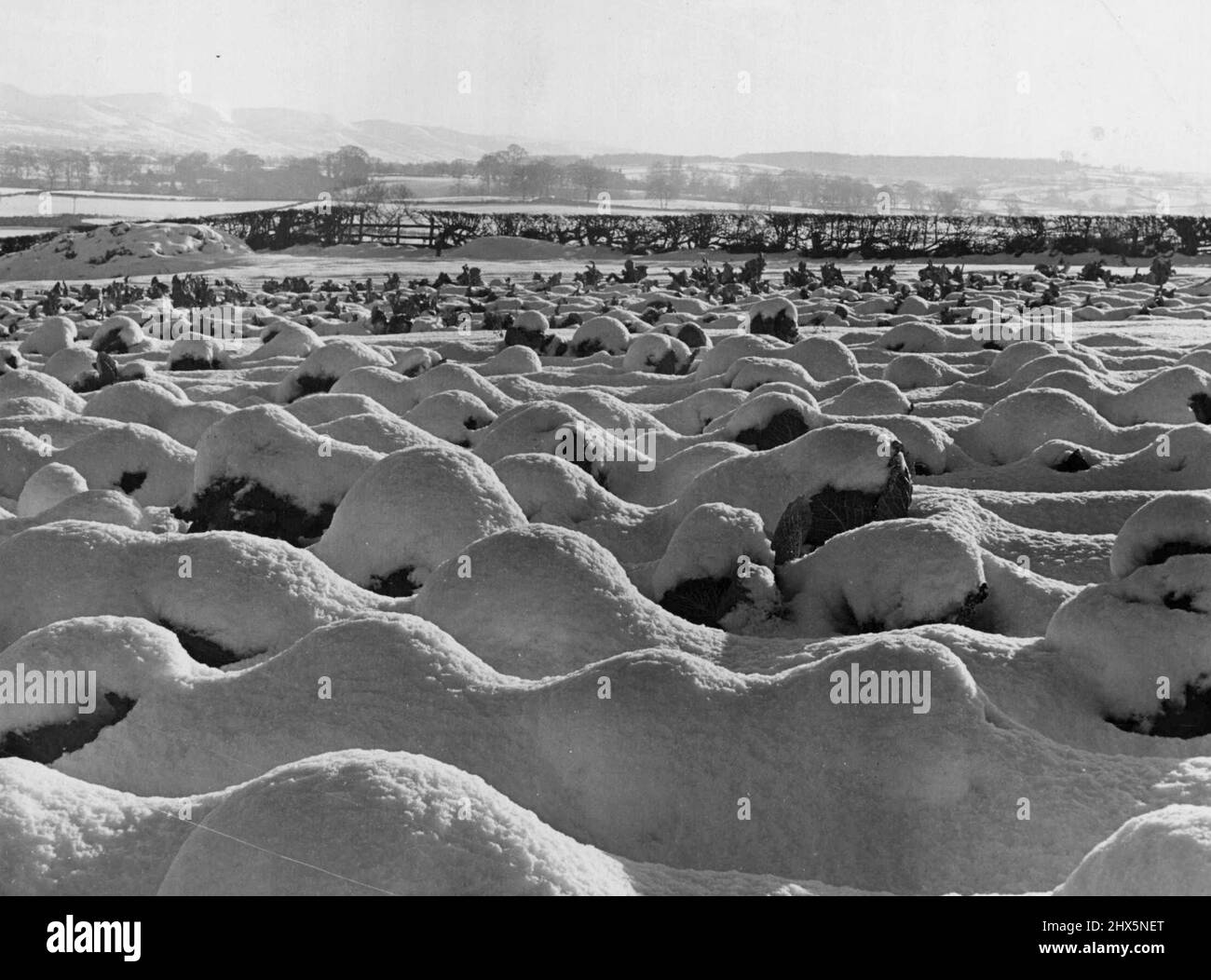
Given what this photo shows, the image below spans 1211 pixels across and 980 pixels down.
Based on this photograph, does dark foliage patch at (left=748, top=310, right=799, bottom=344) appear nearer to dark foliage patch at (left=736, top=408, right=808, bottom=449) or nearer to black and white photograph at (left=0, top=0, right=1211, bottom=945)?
black and white photograph at (left=0, top=0, right=1211, bottom=945)

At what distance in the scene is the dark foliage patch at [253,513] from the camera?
4.76 m

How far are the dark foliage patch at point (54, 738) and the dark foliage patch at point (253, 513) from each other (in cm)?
209

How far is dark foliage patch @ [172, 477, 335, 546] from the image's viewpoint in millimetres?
4762

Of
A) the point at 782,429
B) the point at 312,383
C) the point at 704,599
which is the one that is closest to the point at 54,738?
the point at 704,599

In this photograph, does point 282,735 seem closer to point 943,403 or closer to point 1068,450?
point 1068,450

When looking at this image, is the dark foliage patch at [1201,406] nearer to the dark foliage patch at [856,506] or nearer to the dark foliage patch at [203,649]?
the dark foliage patch at [856,506]

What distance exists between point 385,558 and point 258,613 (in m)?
0.71

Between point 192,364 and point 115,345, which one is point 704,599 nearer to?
point 192,364

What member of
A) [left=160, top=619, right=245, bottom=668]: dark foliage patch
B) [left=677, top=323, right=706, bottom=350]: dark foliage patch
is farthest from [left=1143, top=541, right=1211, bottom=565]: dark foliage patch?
[left=677, top=323, right=706, bottom=350]: dark foliage patch

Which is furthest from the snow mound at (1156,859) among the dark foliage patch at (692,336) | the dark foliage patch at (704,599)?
the dark foliage patch at (692,336)

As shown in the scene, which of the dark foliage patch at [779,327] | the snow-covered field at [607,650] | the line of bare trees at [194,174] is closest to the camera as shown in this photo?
the snow-covered field at [607,650]

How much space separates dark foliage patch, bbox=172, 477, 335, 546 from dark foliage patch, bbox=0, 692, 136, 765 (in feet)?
6.84
